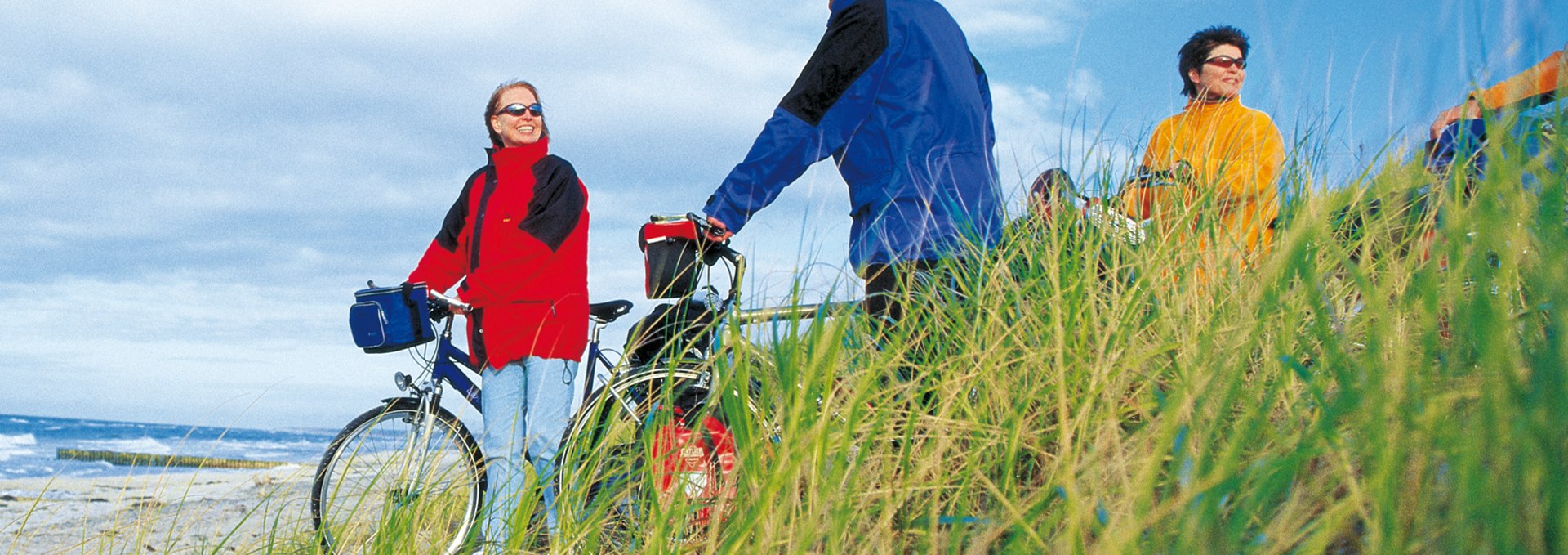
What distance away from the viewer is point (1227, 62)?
3.78 meters

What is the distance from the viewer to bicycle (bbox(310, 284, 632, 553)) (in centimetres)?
286

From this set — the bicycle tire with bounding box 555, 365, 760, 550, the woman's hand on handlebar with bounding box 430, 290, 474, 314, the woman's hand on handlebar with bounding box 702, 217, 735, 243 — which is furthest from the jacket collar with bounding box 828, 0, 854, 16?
the woman's hand on handlebar with bounding box 430, 290, 474, 314

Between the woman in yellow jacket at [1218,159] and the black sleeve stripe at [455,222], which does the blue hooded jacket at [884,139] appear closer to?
the woman in yellow jacket at [1218,159]

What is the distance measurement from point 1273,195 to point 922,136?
104 cm

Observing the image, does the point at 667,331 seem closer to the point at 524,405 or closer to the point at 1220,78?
the point at 524,405

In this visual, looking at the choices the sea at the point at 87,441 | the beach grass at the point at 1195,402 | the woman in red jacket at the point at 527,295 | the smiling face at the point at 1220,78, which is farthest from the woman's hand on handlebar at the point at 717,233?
the sea at the point at 87,441

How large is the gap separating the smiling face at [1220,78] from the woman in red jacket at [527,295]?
2417 mm

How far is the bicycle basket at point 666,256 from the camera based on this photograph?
2951 millimetres

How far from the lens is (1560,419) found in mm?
1116

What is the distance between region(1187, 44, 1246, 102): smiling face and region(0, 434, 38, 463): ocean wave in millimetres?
33370

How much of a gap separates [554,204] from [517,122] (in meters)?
0.50

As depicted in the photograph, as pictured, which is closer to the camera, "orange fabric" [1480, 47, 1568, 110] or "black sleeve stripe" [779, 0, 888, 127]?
"orange fabric" [1480, 47, 1568, 110]

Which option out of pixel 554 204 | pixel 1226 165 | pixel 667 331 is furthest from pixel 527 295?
pixel 1226 165

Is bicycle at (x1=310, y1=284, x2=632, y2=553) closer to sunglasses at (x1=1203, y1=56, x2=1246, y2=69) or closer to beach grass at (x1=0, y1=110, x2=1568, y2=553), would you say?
beach grass at (x1=0, y1=110, x2=1568, y2=553)
